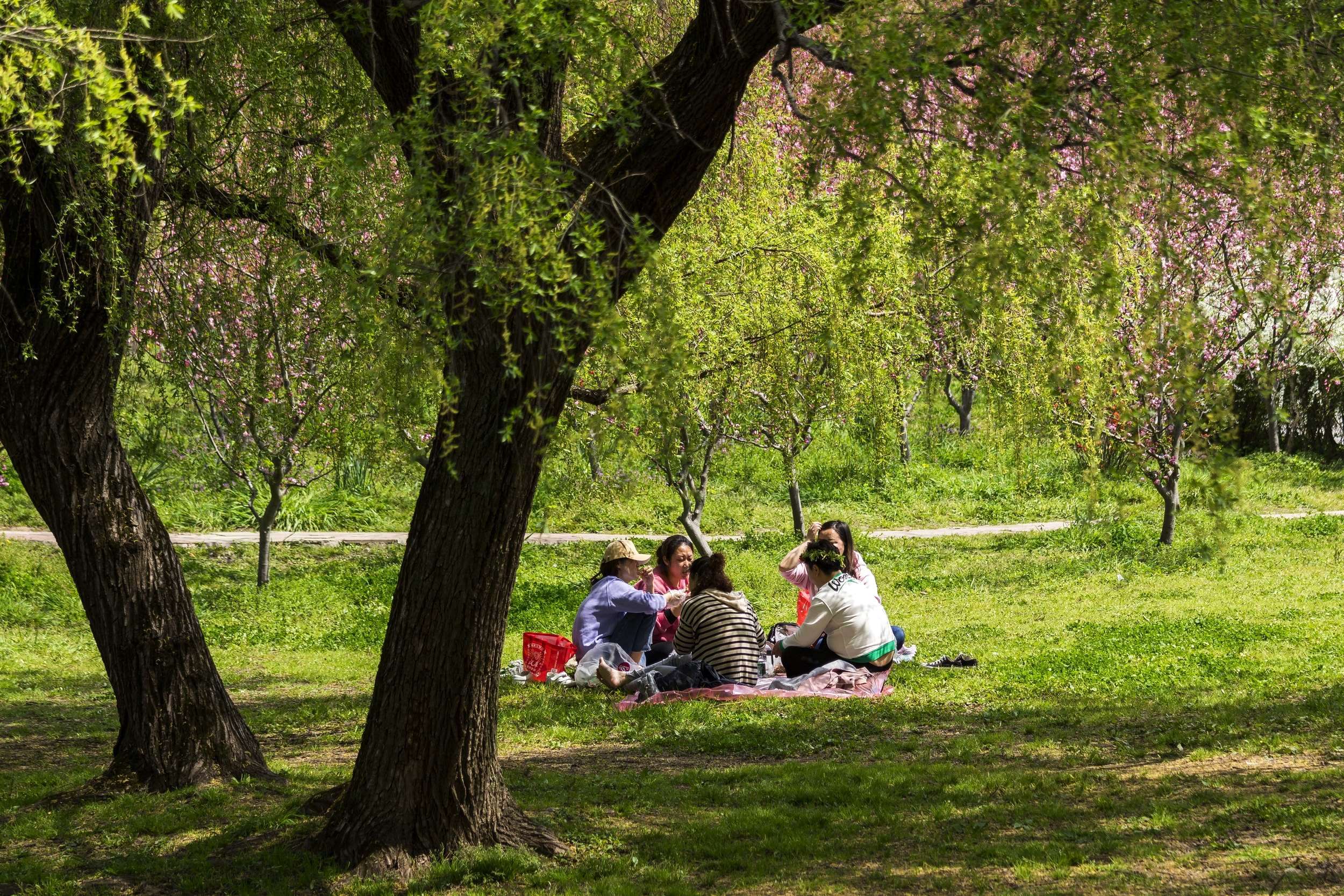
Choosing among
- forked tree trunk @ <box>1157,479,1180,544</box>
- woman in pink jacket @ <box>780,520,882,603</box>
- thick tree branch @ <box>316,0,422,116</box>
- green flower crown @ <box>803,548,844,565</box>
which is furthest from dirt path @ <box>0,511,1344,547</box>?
thick tree branch @ <box>316,0,422,116</box>

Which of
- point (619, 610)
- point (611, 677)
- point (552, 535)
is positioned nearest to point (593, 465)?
point (552, 535)

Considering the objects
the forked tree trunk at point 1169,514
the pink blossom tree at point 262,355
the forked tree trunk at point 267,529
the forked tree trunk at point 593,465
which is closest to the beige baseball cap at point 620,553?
the pink blossom tree at point 262,355

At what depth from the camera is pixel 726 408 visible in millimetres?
14125

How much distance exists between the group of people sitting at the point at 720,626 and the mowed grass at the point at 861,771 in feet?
1.42

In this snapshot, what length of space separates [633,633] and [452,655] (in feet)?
14.6

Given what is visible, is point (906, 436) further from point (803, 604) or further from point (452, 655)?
point (452, 655)

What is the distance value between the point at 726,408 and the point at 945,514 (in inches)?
286

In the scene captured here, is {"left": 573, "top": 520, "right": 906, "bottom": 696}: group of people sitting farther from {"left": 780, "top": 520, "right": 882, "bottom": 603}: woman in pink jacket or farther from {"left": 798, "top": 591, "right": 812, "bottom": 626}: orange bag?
{"left": 798, "top": 591, "right": 812, "bottom": 626}: orange bag

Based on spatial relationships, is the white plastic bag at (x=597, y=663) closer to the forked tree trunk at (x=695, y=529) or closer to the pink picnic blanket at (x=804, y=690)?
the pink picnic blanket at (x=804, y=690)

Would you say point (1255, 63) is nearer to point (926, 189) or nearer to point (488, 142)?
point (926, 189)

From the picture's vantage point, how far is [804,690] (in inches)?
352

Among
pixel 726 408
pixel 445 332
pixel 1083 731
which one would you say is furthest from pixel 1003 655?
pixel 445 332

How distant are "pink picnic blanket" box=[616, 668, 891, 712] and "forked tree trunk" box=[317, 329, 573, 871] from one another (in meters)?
3.29

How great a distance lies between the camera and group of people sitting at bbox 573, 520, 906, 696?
8898mm
